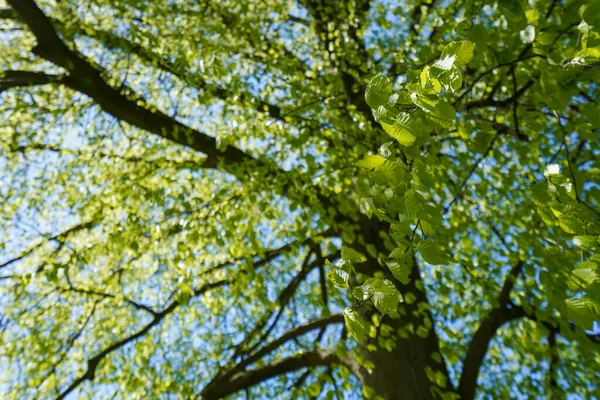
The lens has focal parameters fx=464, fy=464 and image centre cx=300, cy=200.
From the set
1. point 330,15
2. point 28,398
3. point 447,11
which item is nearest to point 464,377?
point 447,11

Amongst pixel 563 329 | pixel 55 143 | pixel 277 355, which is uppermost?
pixel 55 143

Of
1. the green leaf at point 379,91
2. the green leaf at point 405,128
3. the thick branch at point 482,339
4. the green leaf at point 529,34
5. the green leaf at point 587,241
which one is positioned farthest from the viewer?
the thick branch at point 482,339

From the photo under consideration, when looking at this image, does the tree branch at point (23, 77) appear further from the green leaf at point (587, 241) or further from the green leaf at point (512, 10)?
the green leaf at point (587, 241)

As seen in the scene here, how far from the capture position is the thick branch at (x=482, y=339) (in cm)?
466

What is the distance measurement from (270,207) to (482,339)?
277cm

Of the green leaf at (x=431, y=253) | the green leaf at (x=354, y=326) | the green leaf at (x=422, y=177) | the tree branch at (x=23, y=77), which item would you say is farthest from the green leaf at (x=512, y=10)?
the tree branch at (x=23, y=77)

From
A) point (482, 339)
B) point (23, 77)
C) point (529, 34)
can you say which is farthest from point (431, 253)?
point (23, 77)

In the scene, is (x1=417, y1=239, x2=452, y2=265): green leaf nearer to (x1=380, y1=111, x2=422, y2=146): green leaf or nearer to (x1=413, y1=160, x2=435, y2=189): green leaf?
(x1=413, y1=160, x2=435, y2=189): green leaf

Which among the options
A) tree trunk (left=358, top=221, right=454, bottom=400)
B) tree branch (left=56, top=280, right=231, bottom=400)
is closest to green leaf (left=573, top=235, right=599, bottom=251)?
tree trunk (left=358, top=221, right=454, bottom=400)

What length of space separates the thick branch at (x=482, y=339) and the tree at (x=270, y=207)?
17mm

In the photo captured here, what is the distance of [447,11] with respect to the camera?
216 inches

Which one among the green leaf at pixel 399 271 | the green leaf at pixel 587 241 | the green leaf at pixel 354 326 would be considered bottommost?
the green leaf at pixel 354 326

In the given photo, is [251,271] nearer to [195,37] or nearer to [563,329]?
[563,329]

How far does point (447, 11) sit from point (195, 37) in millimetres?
3311
